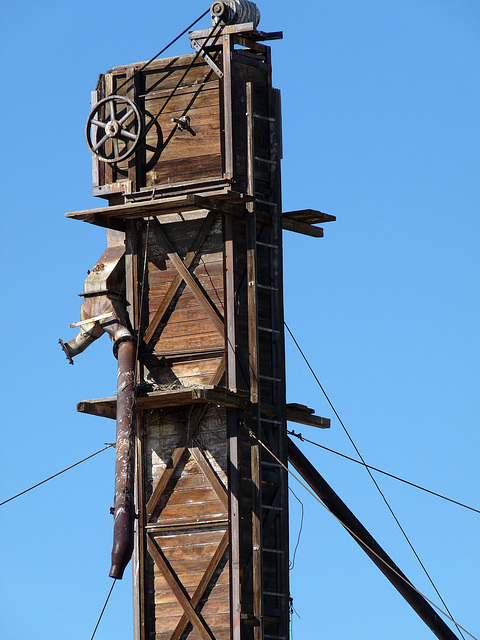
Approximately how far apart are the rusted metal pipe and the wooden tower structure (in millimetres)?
39

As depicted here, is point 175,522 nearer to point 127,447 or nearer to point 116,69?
point 127,447

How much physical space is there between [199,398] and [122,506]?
2.58 m

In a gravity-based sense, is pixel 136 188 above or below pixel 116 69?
below

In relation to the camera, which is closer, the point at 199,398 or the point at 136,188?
the point at 199,398

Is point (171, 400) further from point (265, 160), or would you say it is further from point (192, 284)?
point (265, 160)

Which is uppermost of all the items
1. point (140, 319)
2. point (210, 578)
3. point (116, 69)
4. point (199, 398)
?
point (116, 69)

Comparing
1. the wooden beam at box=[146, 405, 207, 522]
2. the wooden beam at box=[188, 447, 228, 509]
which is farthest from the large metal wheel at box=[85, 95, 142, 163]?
the wooden beam at box=[188, 447, 228, 509]

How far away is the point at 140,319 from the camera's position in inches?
1566

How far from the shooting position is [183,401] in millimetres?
38562

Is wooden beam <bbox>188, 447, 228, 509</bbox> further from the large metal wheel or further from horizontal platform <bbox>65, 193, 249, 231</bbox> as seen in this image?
the large metal wheel

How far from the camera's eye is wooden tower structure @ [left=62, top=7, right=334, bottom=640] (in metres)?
38.4

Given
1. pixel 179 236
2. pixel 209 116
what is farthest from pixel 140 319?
pixel 209 116

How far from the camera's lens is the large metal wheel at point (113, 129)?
131 ft

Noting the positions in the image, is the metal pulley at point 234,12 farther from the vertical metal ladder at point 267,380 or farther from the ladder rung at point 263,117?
the ladder rung at point 263,117
